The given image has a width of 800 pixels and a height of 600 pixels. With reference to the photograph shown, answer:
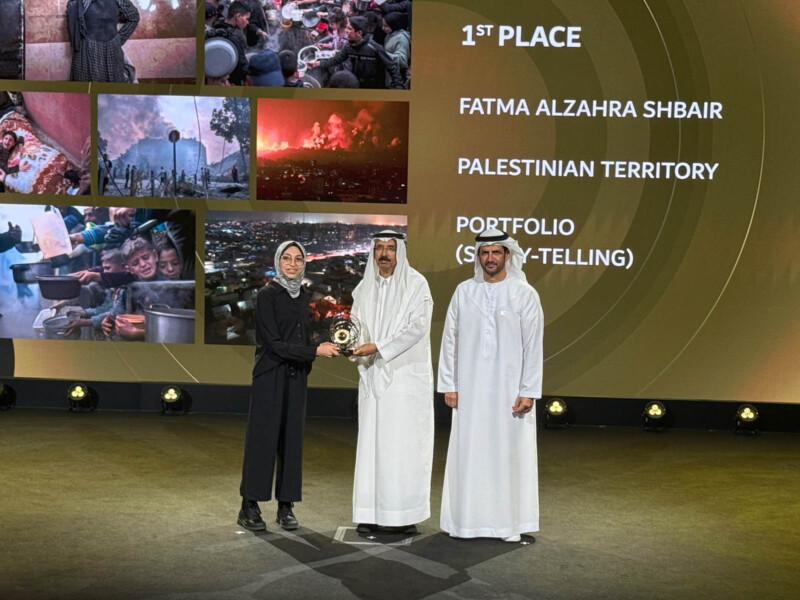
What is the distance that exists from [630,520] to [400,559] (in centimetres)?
140

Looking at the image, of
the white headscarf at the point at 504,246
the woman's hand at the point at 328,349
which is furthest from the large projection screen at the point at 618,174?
the woman's hand at the point at 328,349

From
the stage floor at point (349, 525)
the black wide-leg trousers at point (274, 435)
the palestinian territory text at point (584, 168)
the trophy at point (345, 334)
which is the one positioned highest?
the palestinian territory text at point (584, 168)

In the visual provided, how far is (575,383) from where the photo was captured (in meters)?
7.74

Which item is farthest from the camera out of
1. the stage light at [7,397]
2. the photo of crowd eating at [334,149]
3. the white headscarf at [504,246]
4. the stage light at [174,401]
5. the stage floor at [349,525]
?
the stage light at [7,397]

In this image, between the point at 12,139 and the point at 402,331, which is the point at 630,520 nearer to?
the point at 402,331

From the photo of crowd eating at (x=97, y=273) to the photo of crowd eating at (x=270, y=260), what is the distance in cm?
18

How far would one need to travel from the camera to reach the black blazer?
16.0 ft

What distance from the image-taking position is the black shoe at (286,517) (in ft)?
16.4

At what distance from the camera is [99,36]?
7.79 meters

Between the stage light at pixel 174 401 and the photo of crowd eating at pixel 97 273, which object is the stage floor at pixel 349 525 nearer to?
the stage light at pixel 174 401

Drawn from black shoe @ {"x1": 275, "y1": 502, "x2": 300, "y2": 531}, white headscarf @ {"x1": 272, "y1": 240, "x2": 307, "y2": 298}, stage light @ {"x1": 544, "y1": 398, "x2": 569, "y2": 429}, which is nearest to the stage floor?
black shoe @ {"x1": 275, "y1": 502, "x2": 300, "y2": 531}

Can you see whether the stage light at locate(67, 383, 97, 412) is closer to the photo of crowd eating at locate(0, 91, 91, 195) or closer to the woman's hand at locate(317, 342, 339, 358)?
the photo of crowd eating at locate(0, 91, 91, 195)

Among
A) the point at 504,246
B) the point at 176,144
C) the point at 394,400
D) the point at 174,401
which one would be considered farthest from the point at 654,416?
the point at 176,144

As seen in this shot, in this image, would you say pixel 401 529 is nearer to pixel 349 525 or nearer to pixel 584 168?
pixel 349 525
